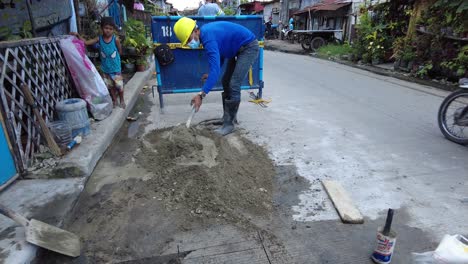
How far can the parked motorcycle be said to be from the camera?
409cm

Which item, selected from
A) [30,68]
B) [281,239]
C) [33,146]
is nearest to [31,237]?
[33,146]

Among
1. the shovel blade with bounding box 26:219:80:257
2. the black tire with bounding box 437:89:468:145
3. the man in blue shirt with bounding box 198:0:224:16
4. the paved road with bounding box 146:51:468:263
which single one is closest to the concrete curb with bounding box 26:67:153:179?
the paved road with bounding box 146:51:468:263

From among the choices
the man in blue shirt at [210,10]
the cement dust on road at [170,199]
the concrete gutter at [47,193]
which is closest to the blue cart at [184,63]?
the concrete gutter at [47,193]

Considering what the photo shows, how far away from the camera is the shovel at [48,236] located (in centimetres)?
215

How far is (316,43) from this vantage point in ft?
54.0

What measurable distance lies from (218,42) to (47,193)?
246cm

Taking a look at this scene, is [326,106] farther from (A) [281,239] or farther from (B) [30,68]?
(B) [30,68]

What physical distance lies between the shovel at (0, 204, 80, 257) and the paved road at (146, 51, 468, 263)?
60.2 inches

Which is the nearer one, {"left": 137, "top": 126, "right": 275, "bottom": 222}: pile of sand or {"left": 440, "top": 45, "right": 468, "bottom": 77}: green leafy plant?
{"left": 137, "top": 126, "right": 275, "bottom": 222}: pile of sand

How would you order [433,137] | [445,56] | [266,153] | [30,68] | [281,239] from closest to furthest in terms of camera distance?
[281,239], [30,68], [266,153], [433,137], [445,56]

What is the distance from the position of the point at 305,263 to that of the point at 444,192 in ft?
5.77

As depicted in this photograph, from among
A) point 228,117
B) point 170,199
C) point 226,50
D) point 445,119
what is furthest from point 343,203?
point 445,119

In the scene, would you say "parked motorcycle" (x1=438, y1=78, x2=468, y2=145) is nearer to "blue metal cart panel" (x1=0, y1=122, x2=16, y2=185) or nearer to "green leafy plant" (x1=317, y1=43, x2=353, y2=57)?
"blue metal cart panel" (x1=0, y1=122, x2=16, y2=185)

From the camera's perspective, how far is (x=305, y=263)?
2195 millimetres
